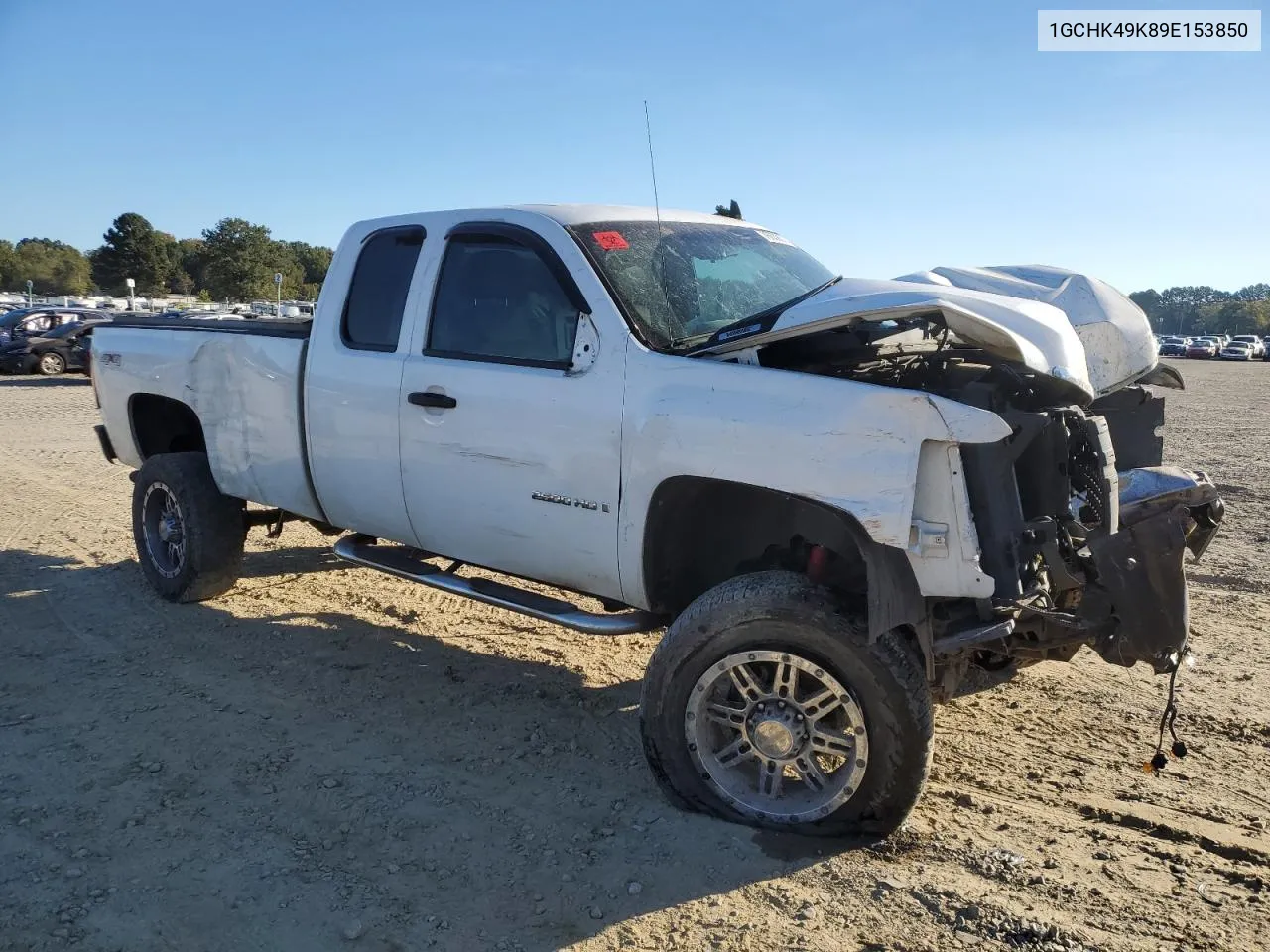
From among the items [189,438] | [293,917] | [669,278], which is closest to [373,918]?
[293,917]

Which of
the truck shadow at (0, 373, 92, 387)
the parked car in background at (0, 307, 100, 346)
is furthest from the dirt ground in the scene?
the parked car in background at (0, 307, 100, 346)

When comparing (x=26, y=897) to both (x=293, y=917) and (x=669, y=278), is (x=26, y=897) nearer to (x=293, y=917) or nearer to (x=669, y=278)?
(x=293, y=917)

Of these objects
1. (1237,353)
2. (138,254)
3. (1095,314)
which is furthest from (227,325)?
(138,254)

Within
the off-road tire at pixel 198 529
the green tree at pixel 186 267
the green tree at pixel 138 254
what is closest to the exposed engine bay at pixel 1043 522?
the off-road tire at pixel 198 529

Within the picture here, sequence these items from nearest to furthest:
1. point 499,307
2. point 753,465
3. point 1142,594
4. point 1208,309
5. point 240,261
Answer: point 1142,594, point 753,465, point 499,307, point 240,261, point 1208,309

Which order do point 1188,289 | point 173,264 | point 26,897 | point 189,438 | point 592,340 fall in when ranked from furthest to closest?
point 1188,289 < point 173,264 < point 189,438 < point 592,340 < point 26,897

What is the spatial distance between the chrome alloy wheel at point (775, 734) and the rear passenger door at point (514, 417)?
0.67 metres

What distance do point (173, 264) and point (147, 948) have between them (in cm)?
7434

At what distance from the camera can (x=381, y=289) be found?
191 inches

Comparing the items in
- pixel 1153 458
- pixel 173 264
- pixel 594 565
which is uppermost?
pixel 173 264

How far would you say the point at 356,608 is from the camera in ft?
19.9

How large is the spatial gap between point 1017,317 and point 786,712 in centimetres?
155

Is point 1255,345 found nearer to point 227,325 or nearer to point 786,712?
point 227,325

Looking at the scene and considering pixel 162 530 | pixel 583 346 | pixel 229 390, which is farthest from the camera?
pixel 162 530
